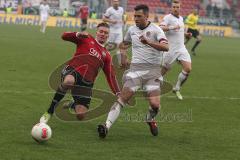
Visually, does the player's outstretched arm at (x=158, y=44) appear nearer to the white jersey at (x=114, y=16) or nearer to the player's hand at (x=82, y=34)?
the player's hand at (x=82, y=34)

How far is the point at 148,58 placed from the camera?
30.7ft

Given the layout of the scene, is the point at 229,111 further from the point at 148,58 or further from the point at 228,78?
the point at 228,78

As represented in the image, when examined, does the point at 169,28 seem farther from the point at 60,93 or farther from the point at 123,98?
the point at 60,93

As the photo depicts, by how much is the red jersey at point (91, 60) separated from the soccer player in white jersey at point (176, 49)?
4.02 meters

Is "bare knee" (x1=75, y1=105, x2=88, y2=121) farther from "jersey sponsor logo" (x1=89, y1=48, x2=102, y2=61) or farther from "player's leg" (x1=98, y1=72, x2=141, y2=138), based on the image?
"player's leg" (x1=98, y1=72, x2=141, y2=138)

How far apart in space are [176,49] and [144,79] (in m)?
4.59

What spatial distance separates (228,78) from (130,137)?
10596 mm

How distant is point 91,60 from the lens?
9641mm

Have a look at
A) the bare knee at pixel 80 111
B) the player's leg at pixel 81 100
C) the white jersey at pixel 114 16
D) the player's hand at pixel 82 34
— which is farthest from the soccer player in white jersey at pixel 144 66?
the white jersey at pixel 114 16

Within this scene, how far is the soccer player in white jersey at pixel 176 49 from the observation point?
13.6m

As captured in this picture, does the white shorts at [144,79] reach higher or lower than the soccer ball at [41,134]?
higher

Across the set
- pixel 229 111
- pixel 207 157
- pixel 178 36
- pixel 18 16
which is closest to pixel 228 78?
pixel 178 36

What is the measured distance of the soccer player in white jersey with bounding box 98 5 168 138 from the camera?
9000 mm

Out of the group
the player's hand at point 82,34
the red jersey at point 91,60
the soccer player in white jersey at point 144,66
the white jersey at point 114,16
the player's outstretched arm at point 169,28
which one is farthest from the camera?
the white jersey at point 114,16
